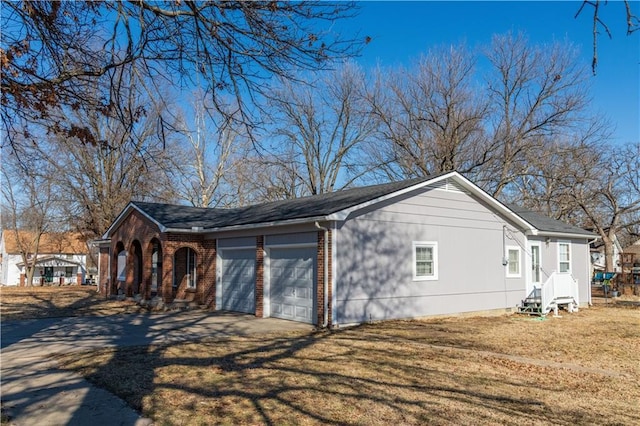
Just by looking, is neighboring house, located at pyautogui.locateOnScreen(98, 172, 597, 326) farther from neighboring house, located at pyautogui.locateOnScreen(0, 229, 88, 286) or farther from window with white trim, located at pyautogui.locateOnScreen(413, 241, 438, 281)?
neighboring house, located at pyautogui.locateOnScreen(0, 229, 88, 286)

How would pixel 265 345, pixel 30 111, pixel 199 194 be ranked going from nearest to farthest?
pixel 30 111
pixel 265 345
pixel 199 194

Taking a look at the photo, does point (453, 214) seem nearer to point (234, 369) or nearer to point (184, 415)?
point (234, 369)

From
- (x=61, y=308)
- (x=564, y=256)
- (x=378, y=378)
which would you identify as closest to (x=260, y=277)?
(x=378, y=378)

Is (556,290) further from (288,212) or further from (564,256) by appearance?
(288,212)

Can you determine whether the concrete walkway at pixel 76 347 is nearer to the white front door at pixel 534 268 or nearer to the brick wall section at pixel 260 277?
the brick wall section at pixel 260 277

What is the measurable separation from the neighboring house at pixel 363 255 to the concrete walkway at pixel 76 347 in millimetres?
1249

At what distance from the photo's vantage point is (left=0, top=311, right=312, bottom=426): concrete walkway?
5.94 m

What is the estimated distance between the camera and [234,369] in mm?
8164

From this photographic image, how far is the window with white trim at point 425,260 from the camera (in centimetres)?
1527

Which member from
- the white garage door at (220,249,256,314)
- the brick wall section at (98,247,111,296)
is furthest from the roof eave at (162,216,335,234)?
the brick wall section at (98,247,111,296)

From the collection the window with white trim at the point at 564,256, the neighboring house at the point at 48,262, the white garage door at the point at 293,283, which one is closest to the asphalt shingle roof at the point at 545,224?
the window with white trim at the point at 564,256

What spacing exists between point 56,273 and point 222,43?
61021 mm

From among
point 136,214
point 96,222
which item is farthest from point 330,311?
point 96,222

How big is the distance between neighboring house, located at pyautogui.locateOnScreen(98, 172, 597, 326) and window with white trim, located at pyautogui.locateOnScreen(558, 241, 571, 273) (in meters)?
0.04
